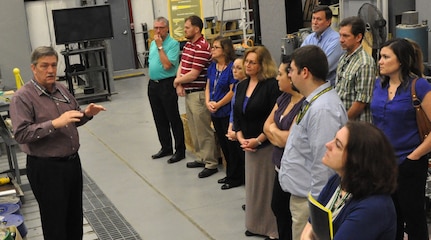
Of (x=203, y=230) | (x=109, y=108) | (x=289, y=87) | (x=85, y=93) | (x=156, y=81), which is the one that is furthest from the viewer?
(x=85, y=93)

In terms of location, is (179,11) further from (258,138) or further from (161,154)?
(258,138)

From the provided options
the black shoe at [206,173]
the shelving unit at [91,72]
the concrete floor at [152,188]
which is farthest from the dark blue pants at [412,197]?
the shelving unit at [91,72]

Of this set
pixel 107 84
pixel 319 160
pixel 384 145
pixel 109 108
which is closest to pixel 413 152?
pixel 319 160

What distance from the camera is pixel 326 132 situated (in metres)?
3.43

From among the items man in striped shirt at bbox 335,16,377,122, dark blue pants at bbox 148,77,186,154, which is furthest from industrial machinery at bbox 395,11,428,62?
dark blue pants at bbox 148,77,186,154

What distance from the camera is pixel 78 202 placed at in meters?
4.63

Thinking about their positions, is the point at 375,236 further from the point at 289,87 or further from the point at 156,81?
the point at 156,81

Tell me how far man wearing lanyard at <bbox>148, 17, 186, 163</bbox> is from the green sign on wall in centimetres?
534

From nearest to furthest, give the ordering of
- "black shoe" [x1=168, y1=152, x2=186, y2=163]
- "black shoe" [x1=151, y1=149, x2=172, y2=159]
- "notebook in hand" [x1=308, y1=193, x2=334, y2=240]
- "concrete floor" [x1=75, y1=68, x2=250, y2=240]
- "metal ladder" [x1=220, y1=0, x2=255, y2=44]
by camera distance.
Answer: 1. "notebook in hand" [x1=308, y1=193, x2=334, y2=240]
2. "concrete floor" [x1=75, y1=68, x2=250, y2=240]
3. "black shoe" [x1=168, y1=152, x2=186, y2=163]
4. "black shoe" [x1=151, y1=149, x2=172, y2=159]
5. "metal ladder" [x1=220, y1=0, x2=255, y2=44]

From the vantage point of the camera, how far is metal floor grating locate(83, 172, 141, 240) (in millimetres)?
5617

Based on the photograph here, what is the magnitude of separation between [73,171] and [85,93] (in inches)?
323

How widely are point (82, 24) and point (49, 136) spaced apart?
8.06 metres

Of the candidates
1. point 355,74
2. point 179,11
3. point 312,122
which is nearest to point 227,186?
point 355,74

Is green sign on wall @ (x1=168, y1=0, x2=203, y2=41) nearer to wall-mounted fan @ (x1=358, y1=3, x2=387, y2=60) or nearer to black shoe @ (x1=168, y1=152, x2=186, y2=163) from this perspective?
black shoe @ (x1=168, y1=152, x2=186, y2=163)
